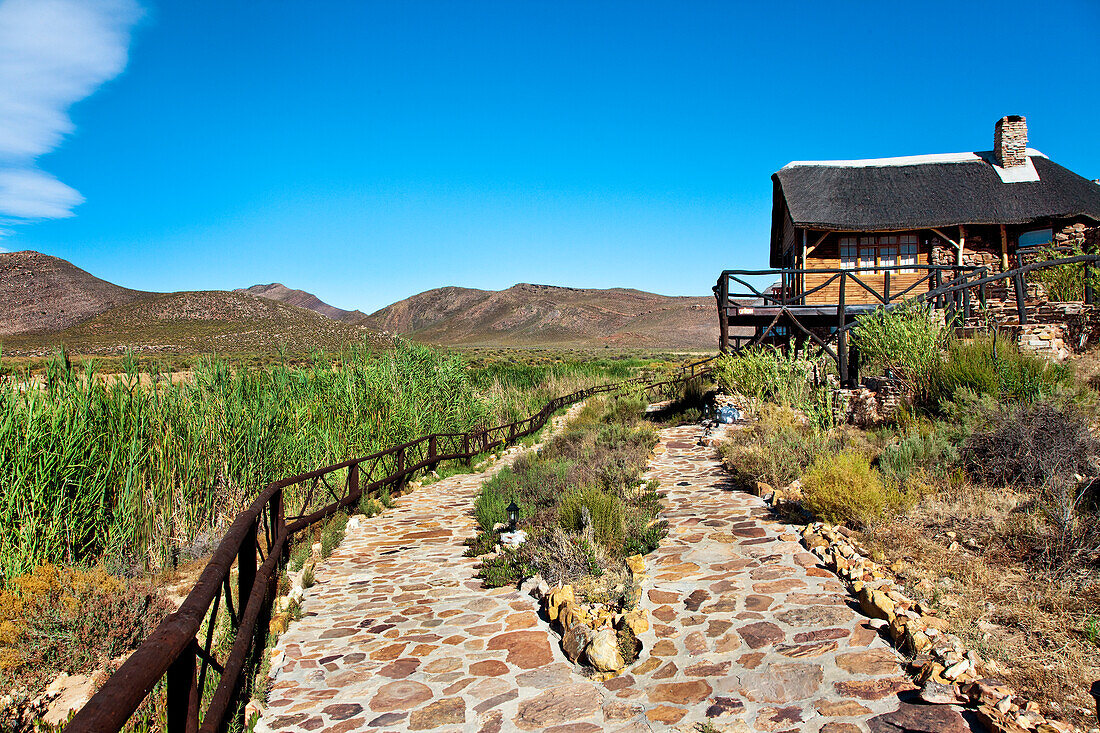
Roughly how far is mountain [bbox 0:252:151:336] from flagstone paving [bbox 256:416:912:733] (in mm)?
62947

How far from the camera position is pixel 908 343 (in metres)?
9.63

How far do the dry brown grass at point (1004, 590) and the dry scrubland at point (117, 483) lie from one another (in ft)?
18.9

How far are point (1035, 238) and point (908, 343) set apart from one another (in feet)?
40.7

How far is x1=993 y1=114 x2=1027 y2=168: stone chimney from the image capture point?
19.2 metres

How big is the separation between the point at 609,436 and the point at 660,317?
4711 inches

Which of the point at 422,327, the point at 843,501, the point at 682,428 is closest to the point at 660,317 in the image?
the point at 422,327

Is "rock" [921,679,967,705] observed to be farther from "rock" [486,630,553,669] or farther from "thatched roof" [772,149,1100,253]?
"thatched roof" [772,149,1100,253]

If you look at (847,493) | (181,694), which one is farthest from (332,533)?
(847,493)

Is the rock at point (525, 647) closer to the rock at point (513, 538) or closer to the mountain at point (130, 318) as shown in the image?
the rock at point (513, 538)

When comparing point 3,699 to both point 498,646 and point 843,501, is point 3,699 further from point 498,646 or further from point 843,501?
point 843,501

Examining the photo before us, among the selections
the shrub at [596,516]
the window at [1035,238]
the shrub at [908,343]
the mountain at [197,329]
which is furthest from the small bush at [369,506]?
the mountain at [197,329]

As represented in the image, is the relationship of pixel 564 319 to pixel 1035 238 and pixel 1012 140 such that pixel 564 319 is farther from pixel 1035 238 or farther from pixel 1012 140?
pixel 1035 238

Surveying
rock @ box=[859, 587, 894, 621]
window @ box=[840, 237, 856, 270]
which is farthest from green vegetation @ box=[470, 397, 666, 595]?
window @ box=[840, 237, 856, 270]

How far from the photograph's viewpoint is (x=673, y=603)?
4.82 meters
